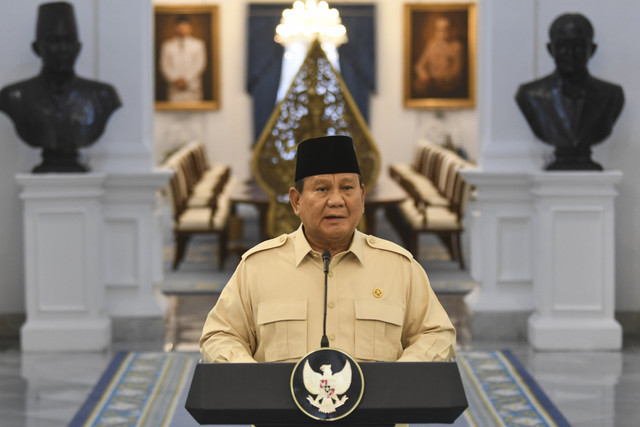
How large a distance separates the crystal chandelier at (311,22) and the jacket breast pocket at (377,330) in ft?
41.2

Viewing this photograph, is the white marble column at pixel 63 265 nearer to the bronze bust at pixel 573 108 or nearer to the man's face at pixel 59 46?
the man's face at pixel 59 46

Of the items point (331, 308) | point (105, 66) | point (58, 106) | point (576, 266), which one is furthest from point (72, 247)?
point (331, 308)

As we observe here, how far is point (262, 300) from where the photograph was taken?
3.01m

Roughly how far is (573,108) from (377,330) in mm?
5092

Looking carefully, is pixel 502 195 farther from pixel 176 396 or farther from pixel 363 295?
pixel 363 295

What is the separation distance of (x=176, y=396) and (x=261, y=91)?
11616 mm

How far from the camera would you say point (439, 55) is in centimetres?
1792

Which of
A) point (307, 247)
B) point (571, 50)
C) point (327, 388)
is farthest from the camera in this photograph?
point (571, 50)

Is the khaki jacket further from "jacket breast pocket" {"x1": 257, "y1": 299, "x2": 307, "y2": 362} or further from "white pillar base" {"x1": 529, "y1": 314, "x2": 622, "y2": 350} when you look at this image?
"white pillar base" {"x1": 529, "y1": 314, "x2": 622, "y2": 350}

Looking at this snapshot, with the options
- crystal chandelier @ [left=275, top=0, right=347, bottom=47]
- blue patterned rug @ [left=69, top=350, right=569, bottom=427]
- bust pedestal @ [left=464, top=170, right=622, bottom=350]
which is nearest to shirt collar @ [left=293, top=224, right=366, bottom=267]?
blue patterned rug @ [left=69, top=350, right=569, bottom=427]

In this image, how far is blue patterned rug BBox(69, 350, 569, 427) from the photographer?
A: 234 inches

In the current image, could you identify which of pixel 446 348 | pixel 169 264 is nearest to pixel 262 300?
pixel 446 348

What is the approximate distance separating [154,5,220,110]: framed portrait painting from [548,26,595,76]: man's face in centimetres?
1056

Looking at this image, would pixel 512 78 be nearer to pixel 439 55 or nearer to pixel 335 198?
pixel 335 198
